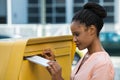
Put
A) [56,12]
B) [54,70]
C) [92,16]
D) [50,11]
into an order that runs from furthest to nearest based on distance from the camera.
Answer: [50,11], [56,12], [92,16], [54,70]

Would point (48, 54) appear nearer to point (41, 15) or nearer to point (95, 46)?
point (95, 46)

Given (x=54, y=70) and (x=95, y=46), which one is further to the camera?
(x=95, y=46)

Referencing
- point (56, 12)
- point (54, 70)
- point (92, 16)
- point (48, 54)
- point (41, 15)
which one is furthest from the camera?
point (56, 12)

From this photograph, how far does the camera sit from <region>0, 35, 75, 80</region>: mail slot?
224cm

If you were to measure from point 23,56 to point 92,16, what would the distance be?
0.41 m

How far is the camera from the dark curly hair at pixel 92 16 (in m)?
2.29

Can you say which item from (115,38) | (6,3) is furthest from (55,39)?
(6,3)

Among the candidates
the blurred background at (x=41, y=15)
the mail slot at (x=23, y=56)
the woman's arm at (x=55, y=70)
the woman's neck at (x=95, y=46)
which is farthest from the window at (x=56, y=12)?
the woman's arm at (x=55, y=70)

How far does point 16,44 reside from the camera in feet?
7.43

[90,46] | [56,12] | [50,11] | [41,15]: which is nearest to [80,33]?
[90,46]

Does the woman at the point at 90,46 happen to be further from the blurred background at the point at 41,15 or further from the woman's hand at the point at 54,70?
the blurred background at the point at 41,15

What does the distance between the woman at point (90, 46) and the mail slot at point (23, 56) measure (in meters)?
0.15

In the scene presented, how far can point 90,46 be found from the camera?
92.3 inches

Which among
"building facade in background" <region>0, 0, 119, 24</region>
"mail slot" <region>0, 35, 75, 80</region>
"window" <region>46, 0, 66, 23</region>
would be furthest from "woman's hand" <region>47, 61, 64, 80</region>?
"window" <region>46, 0, 66, 23</region>
